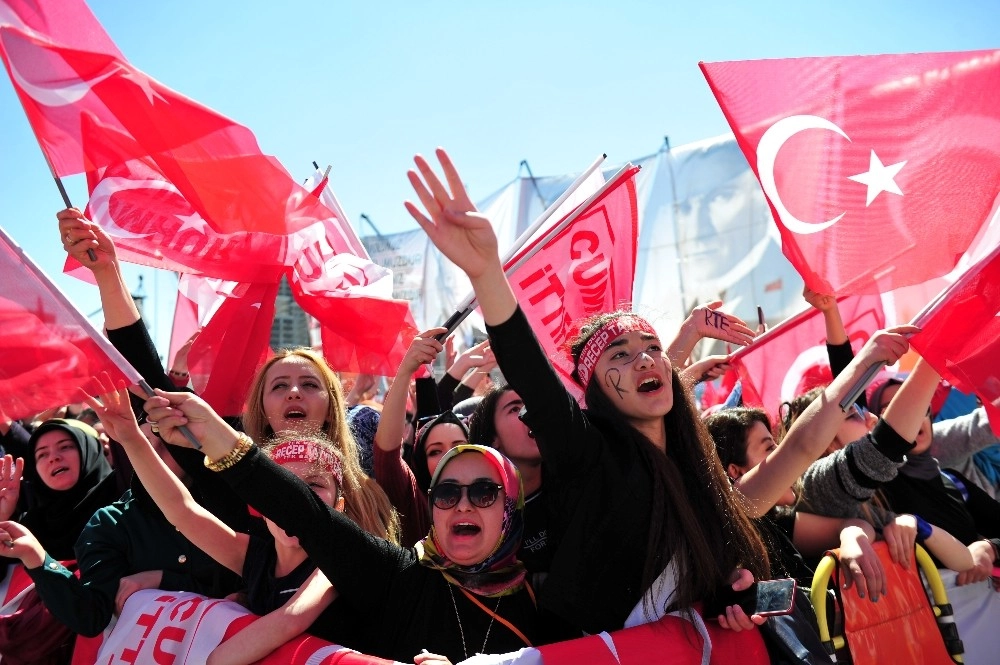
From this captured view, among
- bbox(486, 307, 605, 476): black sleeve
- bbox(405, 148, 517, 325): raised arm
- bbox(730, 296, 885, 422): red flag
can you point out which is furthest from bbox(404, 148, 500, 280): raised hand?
bbox(730, 296, 885, 422): red flag

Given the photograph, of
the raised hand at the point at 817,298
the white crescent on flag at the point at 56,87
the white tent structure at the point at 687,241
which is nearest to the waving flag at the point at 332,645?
the raised hand at the point at 817,298

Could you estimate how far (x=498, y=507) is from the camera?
2590 mm

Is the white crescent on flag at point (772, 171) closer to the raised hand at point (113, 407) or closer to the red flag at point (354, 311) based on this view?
the red flag at point (354, 311)

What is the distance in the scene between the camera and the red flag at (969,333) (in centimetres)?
305

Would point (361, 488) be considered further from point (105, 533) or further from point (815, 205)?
point (815, 205)

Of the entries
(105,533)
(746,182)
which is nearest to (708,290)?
(746,182)

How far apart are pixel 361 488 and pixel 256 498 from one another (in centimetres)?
95

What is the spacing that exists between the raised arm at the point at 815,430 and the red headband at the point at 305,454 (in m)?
1.48

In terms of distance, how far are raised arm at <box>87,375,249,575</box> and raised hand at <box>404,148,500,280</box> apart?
1162 mm

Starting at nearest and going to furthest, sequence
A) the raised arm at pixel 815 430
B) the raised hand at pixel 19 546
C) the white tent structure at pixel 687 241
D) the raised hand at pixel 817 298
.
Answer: the raised arm at pixel 815 430 → the raised hand at pixel 19 546 → the raised hand at pixel 817 298 → the white tent structure at pixel 687 241

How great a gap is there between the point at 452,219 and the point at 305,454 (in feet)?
4.15

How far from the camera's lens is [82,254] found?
9.89 feet

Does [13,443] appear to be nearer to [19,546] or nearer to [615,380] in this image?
[19,546]

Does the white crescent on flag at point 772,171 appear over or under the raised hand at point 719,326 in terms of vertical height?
over
